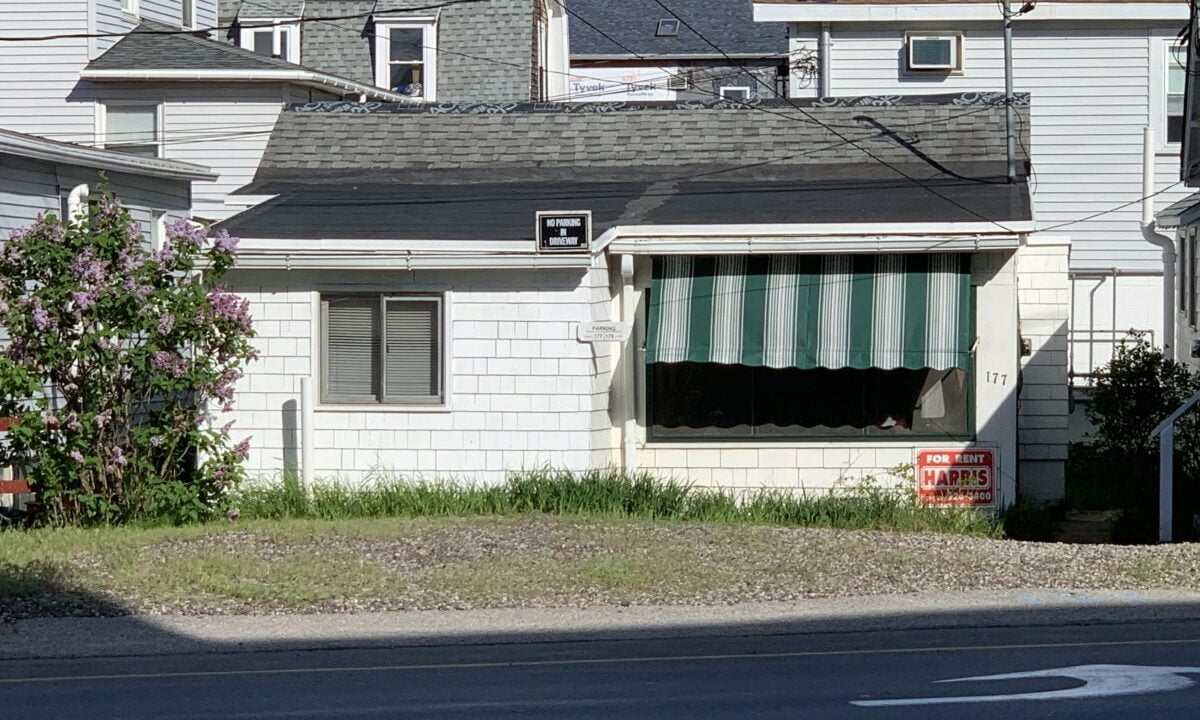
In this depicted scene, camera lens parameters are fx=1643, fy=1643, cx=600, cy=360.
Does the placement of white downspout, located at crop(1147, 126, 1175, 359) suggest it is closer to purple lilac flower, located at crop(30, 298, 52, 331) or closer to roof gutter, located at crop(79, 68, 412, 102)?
roof gutter, located at crop(79, 68, 412, 102)

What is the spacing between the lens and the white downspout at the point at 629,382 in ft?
54.7

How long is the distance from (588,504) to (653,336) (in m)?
2.03

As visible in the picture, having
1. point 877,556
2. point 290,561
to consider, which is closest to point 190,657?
point 290,561

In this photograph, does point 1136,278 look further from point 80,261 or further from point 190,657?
point 190,657

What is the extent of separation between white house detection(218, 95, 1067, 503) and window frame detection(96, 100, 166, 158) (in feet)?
33.2

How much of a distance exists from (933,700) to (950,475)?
27.9ft

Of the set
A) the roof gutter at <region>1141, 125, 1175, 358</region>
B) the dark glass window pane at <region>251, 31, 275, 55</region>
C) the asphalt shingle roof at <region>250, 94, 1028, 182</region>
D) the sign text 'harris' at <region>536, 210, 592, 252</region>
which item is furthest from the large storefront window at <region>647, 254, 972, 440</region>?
the dark glass window pane at <region>251, 31, 275, 55</region>

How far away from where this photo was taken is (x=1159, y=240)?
81.3ft

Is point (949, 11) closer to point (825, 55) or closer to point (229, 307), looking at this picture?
point (825, 55)

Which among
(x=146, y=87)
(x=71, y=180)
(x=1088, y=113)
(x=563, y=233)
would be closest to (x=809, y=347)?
(x=563, y=233)

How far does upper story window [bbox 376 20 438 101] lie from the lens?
115ft

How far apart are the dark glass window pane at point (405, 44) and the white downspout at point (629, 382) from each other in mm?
19841

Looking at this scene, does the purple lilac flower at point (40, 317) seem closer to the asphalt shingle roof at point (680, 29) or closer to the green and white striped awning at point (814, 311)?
the green and white striped awning at point (814, 311)

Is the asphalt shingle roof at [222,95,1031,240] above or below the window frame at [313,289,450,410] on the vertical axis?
above
